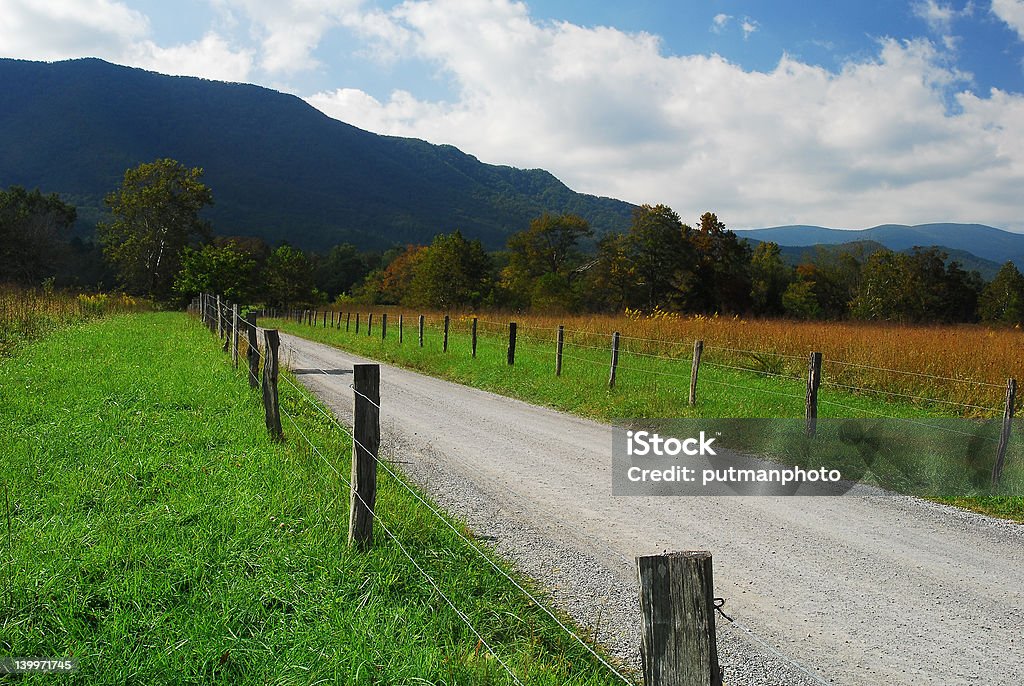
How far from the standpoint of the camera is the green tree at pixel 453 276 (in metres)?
62.2

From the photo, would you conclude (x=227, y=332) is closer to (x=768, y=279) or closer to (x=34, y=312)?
(x=34, y=312)

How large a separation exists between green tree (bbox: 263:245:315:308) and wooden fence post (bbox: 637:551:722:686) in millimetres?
78622

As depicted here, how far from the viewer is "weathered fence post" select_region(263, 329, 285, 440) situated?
7320mm

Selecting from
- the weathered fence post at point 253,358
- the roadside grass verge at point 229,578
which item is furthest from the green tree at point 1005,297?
the roadside grass verge at point 229,578

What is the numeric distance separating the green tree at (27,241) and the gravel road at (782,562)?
195 feet

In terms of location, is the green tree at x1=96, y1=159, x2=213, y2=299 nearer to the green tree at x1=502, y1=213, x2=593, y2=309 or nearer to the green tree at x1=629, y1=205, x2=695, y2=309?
the green tree at x1=502, y1=213, x2=593, y2=309

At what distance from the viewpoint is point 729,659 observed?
3783 millimetres

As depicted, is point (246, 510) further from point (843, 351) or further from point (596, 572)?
point (843, 351)

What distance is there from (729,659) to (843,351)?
14159 millimetres

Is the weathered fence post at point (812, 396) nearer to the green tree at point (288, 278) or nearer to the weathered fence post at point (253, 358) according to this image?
the weathered fence post at point (253, 358)

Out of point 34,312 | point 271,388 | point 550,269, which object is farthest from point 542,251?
point 271,388

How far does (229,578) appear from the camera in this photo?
3.81 metres

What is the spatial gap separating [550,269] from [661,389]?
54974 millimetres

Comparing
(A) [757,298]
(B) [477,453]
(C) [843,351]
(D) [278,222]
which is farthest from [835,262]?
(D) [278,222]
